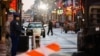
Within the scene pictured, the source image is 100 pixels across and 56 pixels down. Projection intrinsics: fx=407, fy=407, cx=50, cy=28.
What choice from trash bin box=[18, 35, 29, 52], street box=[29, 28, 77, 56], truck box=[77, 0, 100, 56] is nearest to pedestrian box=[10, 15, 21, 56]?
truck box=[77, 0, 100, 56]

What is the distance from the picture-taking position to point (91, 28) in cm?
1694

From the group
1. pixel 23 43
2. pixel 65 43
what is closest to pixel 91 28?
pixel 23 43

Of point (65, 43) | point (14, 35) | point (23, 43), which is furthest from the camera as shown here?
point (65, 43)

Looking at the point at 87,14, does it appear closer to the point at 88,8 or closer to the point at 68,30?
the point at 88,8

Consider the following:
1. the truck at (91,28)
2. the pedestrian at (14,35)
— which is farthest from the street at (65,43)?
the pedestrian at (14,35)

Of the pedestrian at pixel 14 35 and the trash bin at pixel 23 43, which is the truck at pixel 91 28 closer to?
the pedestrian at pixel 14 35

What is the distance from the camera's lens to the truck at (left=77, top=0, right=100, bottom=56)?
16062 mm

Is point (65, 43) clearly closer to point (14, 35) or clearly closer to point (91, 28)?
point (14, 35)

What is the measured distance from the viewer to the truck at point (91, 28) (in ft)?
52.7

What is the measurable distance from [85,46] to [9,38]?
3189 millimetres

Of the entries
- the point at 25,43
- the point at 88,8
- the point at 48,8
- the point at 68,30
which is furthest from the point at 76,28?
the point at 48,8

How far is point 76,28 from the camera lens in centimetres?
5944

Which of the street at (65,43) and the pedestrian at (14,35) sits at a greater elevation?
the pedestrian at (14,35)

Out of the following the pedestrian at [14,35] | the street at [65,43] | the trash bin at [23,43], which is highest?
the pedestrian at [14,35]
